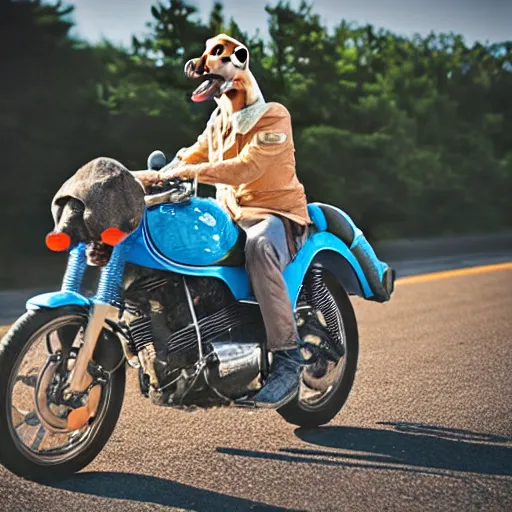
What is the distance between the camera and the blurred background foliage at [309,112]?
1167cm

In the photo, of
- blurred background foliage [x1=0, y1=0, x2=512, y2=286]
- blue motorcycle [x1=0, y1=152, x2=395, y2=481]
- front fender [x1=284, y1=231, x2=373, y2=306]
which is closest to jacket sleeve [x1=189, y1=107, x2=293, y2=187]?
blue motorcycle [x1=0, y1=152, x2=395, y2=481]

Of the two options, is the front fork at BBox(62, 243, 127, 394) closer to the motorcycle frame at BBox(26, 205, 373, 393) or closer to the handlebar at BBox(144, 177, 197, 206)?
the motorcycle frame at BBox(26, 205, 373, 393)

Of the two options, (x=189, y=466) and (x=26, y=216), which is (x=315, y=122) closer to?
(x=26, y=216)

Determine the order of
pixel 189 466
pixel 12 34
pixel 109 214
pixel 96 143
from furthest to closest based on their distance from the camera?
pixel 96 143 → pixel 12 34 → pixel 189 466 → pixel 109 214

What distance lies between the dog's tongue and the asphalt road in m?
1.63

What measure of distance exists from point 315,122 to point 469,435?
12.3m

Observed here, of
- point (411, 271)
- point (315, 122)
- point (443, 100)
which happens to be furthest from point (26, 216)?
point (443, 100)

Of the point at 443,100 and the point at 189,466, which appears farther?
the point at 443,100

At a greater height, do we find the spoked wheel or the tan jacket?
the tan jacket

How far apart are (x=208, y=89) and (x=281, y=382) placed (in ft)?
4.48

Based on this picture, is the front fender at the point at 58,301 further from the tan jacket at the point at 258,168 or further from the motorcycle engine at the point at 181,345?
the tan jacket at the point at 258,168

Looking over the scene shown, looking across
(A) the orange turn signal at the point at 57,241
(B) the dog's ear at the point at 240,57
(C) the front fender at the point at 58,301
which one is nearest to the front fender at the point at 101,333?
(C) the front fender at the point at 58,301

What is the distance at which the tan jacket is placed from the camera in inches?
182

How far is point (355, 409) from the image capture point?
5680mm
